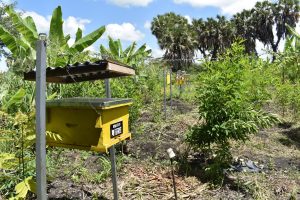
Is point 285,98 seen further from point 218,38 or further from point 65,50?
point 218,38

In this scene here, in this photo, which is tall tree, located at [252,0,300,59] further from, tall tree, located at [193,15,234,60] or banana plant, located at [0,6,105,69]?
banana plant, located at [0,6,105,69]

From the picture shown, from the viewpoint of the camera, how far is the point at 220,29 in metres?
43.3

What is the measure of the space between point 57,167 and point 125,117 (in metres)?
2.39

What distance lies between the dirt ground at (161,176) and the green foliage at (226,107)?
539 mm

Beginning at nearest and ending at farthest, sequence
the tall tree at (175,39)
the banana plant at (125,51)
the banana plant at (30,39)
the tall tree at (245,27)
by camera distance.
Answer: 1. the banana plant at (30,39)
2. the banana plant at (125,51)
3. the tall tree at (175,39)
4. the tall tree at (245,27)

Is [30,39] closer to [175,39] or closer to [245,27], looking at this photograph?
[175,39]

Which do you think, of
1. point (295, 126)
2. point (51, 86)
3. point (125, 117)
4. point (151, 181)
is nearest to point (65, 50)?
point (51, 86)

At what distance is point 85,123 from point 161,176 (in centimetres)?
268

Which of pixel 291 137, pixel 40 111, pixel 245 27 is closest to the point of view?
pixel 40 111

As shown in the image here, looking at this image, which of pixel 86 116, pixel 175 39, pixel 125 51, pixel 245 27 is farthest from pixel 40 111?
pixel 245 27

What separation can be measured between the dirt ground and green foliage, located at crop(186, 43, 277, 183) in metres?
0.54

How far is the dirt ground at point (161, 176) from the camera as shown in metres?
5.37

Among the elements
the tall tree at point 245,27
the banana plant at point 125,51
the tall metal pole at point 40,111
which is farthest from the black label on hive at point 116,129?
the tall tree at point 245,27

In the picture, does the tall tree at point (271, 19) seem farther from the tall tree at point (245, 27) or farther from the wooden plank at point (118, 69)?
the wooden plank at point (118, 69)
